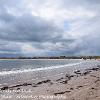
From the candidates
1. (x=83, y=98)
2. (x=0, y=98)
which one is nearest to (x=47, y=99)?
(x=83, y=98)

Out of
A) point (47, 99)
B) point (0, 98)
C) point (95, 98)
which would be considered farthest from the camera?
point (0, 98)

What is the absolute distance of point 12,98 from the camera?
15.3 meters

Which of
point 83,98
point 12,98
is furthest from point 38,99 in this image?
point 83,98

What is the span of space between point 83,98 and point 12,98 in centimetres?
487

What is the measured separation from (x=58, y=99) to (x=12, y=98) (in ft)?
11.1

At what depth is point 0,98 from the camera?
15258mm

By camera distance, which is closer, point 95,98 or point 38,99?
point 95,98

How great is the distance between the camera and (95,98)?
1320cm

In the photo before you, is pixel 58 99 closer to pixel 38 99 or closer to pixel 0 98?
pixel 38 99

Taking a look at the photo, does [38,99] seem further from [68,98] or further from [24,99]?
[68,98]

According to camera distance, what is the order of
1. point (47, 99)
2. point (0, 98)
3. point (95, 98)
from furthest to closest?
point (0, 98) < point (47, 99) < point (95, 98)

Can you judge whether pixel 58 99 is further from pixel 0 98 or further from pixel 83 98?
pixel 0 98

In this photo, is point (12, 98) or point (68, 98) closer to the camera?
point (68, 98)

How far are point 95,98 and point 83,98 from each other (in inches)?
31.2
